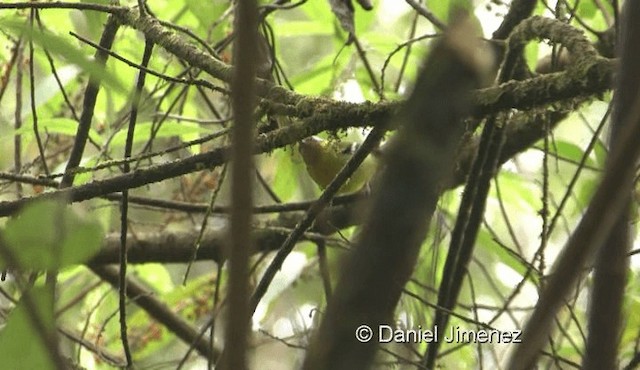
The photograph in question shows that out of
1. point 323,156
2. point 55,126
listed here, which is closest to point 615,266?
point 323,156

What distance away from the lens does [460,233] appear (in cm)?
94

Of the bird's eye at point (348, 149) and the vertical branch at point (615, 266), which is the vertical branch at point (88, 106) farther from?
the vertical branch at point (615, 266)

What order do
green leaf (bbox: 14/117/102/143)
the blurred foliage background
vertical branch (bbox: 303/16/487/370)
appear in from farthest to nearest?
1. green leaf (bbox: 14/117/102/143)
2. the blurred foliage background
3. vertical branch (bbox: 303/16/487/370)

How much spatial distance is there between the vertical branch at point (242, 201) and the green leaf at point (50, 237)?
13 cm

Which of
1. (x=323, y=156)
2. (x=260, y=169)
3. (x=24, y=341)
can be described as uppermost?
(x=260, y=169)

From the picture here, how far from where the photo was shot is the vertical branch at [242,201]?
0.67ft

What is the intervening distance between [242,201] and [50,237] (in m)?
0.14

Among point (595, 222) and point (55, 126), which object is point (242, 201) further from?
point (55, 126)

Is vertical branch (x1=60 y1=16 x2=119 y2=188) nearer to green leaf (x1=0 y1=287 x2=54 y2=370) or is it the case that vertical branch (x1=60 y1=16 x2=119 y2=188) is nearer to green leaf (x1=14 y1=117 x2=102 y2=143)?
green leaf (x1=14 y1=117 x2=102 y2=143)

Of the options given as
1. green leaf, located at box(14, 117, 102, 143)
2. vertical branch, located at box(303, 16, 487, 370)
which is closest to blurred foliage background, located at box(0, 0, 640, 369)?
green leaf, located at box(14, 117, 102, 143)

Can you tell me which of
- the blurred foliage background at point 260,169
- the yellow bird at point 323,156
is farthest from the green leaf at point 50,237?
the yellow bird at point 323,156

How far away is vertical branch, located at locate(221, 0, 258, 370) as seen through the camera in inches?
8.1

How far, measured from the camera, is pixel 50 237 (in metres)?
0.32

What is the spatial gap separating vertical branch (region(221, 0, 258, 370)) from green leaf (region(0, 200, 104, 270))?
0.13 m
